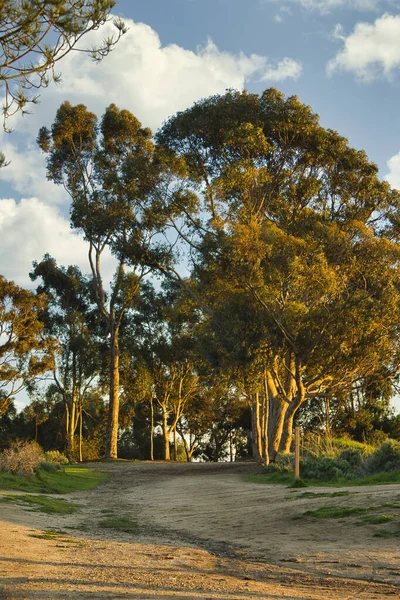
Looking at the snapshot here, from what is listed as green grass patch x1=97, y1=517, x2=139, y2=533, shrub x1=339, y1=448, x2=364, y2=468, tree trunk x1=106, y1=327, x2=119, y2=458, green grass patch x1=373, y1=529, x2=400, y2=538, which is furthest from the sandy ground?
tree trunk x1=106, y1=327, x2=119, y2=458

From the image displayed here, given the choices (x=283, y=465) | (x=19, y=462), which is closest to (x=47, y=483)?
(x=19, y=462)

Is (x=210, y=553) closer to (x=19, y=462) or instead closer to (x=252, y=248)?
(x=19, y=462)

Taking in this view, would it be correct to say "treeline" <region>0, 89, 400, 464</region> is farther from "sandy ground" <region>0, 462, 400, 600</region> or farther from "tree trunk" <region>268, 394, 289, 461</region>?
"sandy ground" <region>0, 462, 400, 600</region>

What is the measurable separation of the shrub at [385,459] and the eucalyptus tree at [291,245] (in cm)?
547

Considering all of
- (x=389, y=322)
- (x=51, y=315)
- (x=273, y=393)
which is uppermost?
(x=51, y=315)

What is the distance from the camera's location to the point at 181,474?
26797mm

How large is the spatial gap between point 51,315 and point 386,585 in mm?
39829

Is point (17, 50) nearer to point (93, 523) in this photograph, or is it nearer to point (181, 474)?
point (93, 523)

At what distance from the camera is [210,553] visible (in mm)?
7895

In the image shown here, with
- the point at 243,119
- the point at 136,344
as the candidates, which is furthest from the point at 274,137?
the point at 136,344

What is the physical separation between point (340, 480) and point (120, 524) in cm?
832

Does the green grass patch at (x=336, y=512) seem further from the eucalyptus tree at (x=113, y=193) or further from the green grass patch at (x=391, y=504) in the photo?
the eucalyptus tree at (x=113, y=193)

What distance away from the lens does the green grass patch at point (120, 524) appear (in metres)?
10.2

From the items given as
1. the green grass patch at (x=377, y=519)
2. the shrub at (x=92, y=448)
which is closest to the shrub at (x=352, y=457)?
the green grass patch at (x=377, y=519)
